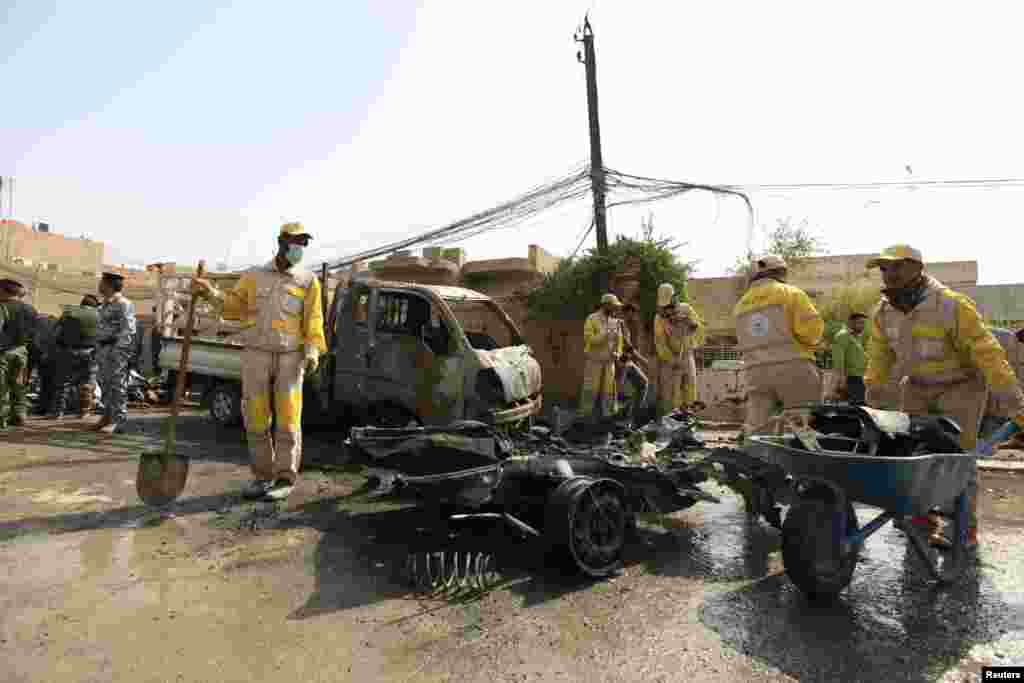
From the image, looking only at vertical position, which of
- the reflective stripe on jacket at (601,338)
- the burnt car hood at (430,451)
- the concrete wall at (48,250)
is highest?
the concrete wall at (48,250)

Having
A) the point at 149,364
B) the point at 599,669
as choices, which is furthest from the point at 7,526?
the point at 149,364

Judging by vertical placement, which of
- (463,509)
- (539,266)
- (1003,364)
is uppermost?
(539,266)

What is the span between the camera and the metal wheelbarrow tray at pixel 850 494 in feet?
9.15

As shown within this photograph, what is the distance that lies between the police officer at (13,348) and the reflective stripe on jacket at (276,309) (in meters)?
4.50

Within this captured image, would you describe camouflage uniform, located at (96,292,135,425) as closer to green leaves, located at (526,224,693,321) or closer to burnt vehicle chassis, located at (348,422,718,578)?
burnt vehicle chassis, located at (348,422,718,578)

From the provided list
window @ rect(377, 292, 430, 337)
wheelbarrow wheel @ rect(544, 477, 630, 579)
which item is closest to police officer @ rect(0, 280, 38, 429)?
window @ rect(377, 292, 430, 337)

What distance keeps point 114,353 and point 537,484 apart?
6.66 metres

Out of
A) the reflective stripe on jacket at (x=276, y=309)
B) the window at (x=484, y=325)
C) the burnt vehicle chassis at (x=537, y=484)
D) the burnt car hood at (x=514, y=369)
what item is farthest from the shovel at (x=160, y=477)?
the window at (x=484, y=325)

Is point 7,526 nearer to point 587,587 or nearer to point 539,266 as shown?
point 587,587

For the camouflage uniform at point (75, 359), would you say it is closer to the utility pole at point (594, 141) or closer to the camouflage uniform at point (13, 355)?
the camouflage uniform at point (13, 355)

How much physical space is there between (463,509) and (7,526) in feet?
10.1

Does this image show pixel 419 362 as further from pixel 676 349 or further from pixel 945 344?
pixel 945 344

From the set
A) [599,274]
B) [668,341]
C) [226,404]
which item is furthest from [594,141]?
[226,404]

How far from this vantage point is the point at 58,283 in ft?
87.0
